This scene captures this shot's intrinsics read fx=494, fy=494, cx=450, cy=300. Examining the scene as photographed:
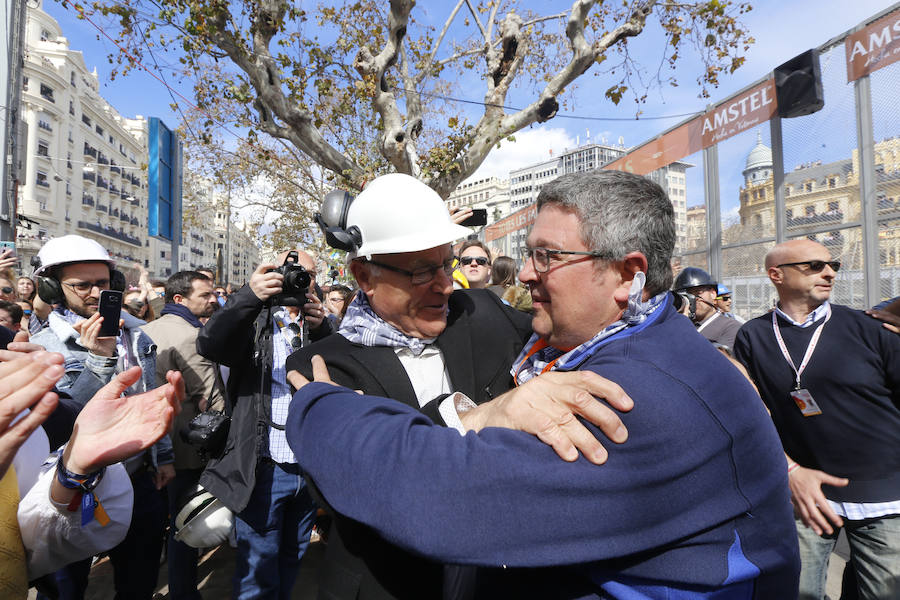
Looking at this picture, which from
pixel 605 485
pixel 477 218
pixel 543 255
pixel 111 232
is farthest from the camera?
pixel 111 232

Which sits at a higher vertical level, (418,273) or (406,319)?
(418,273)

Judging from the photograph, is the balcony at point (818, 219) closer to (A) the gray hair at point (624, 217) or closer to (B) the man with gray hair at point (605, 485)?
(A) the gray hair at point (624, 217)

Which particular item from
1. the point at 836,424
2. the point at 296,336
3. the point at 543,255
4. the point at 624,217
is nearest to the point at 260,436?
the point at 296,336

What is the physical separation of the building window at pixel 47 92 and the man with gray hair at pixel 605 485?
60418mm

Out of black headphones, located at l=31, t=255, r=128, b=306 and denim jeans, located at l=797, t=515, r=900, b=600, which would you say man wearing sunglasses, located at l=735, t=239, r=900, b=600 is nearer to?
denim jeans, located at l=797, t=515, r=900, b=600

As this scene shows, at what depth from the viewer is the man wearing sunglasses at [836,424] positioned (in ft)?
8.46

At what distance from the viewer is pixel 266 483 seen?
293cm

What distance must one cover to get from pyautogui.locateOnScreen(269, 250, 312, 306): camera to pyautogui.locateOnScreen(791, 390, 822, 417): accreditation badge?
9.33 ft

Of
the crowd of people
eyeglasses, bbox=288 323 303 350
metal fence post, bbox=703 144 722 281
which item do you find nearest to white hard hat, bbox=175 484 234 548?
the crowd of people

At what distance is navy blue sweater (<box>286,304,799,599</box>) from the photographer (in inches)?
34.5

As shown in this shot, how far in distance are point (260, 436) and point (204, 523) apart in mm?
605

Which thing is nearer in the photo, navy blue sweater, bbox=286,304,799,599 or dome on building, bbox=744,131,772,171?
navy blue sweater, bbox=286,304,799,599

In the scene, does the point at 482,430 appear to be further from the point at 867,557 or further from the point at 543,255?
the point at 867,557

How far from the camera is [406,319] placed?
1.80 metres
